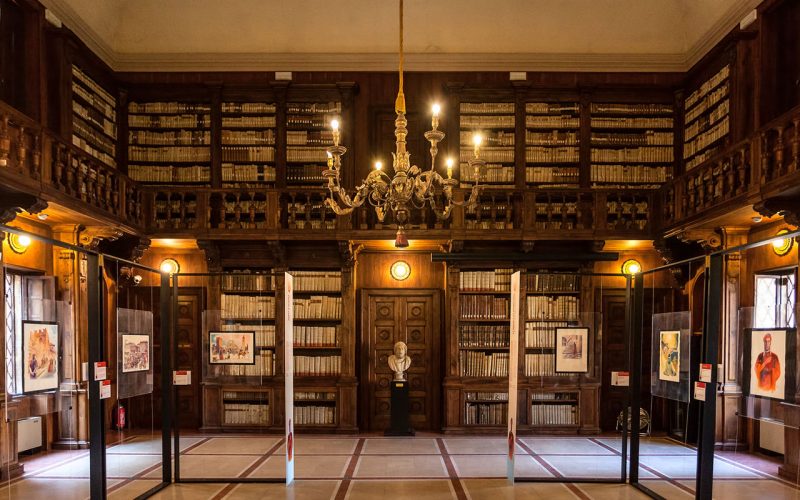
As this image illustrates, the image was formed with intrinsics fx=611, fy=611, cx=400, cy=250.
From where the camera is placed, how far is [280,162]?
29.4ft

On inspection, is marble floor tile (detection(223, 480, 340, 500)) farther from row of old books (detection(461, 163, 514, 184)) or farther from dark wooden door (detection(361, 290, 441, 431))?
row of old books (detection(461, 163, 514, 184))

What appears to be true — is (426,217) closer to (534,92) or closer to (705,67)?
(534,92)

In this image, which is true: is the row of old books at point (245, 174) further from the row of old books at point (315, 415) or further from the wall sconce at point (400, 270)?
the row of old books at point (315, 415)

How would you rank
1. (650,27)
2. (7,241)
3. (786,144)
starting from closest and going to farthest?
(786,144)
(7,241)
(650,27)

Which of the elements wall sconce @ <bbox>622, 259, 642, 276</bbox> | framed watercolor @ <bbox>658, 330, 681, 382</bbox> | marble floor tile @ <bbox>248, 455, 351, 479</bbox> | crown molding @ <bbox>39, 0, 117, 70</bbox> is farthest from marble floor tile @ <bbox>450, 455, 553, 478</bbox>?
crown molding @ <bbox>39, 0, 117, 70</bbox>

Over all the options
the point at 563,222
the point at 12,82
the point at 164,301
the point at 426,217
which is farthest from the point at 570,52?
the point at 12,82

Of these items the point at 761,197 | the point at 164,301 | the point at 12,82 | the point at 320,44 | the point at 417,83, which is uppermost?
the point at 320,44

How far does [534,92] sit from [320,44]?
3.25 metres

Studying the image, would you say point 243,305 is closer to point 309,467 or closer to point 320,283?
point 320,283

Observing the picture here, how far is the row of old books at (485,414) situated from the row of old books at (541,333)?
1.01m

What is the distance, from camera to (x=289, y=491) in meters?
5.60

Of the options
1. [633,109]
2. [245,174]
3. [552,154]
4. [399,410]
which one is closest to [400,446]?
[399,410]

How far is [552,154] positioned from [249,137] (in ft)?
14.7

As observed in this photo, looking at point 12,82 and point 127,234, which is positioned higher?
point 12,82
